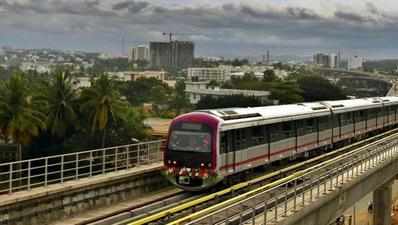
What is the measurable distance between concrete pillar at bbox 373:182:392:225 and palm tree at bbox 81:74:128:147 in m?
19.5

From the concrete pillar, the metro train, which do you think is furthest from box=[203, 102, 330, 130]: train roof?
the concrete pillar

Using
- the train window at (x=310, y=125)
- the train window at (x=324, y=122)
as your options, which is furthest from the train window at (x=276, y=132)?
the train window at (x=324, y=122)

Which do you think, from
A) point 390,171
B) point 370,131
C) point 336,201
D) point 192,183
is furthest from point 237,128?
point 370,131

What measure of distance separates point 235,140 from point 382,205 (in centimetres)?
1764

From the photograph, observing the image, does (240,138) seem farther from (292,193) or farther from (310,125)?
(310,125)

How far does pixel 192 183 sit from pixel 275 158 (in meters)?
6.96

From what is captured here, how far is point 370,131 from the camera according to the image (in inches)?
1838

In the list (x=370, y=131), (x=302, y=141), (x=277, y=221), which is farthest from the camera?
(x=370, y=131)

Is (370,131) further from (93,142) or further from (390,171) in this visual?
(93,142)

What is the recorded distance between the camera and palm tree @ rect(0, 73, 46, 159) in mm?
36031

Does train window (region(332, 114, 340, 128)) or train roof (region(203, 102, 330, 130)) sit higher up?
train roof (region(203, 102, 330, 130))

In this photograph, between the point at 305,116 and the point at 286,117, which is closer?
the point at 286,117

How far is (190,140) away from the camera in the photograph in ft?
72.6

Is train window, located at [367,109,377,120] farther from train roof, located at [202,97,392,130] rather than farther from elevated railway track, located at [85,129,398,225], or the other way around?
elevated railway track, located at [85,129,398,225]
